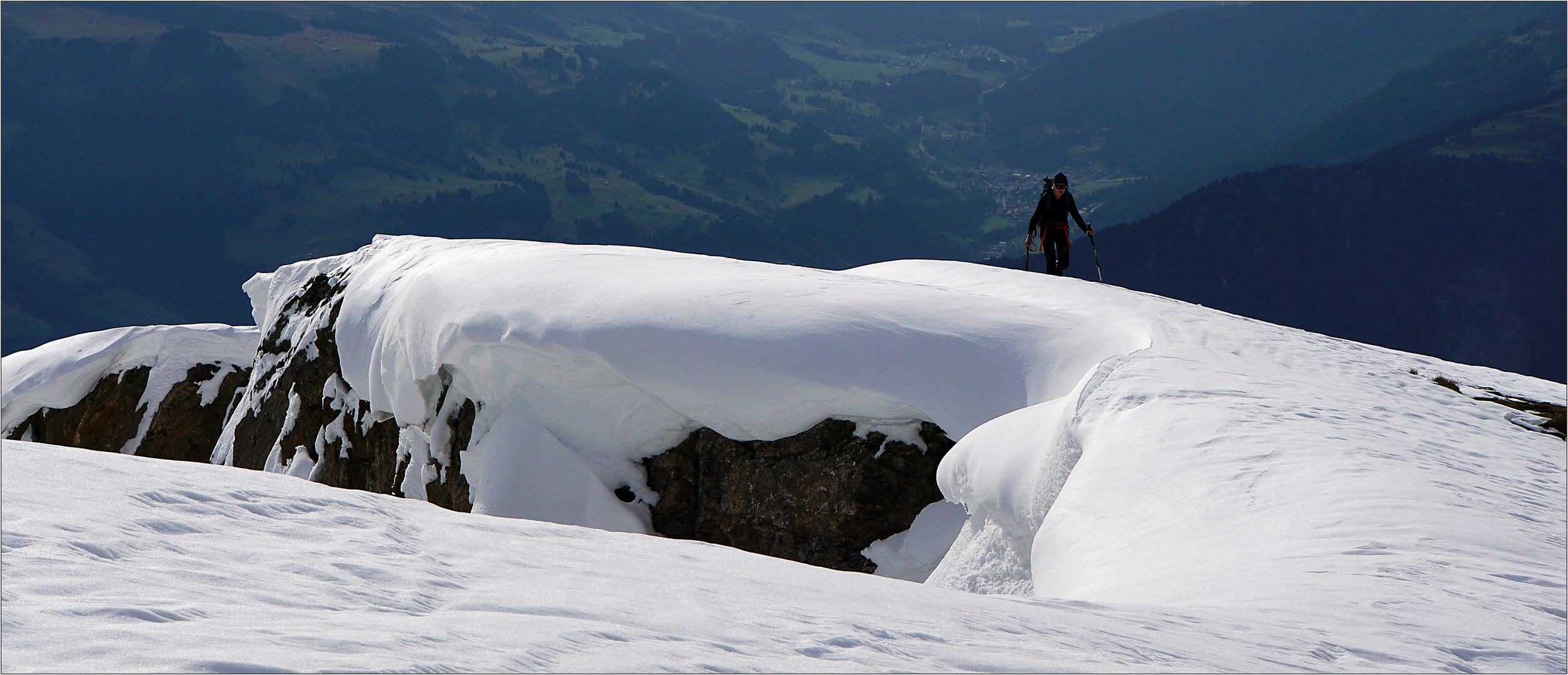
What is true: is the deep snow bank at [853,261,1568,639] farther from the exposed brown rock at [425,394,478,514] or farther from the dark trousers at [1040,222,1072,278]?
the exposed brown rock at [425,394,478,514]

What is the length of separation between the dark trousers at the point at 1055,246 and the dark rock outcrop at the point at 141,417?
781 inches

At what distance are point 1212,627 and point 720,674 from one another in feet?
8.05

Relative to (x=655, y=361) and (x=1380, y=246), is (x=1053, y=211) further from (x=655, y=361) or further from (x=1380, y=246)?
(x=1380, y=246)

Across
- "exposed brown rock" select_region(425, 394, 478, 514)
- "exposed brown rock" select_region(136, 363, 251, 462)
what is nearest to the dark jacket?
"exposed brown rock" select_region(425, 394, 478, 514)

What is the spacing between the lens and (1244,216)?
118 metres

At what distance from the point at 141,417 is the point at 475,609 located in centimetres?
2461

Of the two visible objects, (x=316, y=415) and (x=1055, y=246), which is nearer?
(x=1055, y=246)

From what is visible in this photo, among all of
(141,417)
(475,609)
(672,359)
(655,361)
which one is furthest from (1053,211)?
(141,417)

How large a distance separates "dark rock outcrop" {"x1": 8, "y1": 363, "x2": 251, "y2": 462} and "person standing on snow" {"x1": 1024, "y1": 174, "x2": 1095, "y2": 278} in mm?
19828

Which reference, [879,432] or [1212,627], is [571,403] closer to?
[879,432]

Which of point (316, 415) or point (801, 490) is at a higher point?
point (316, 415)

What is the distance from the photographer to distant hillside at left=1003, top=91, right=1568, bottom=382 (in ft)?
356

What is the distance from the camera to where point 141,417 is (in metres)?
23.7

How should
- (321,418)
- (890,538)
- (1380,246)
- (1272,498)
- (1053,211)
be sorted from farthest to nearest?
(1380,246) → (321,418) → (1053,211) → (890,538) → (1272,498)
